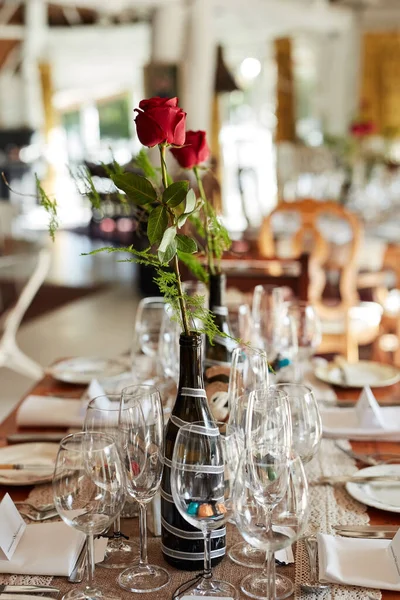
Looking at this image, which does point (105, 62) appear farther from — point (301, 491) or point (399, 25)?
point (301, 491)

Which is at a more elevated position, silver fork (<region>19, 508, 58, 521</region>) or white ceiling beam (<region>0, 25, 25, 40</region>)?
white ceiling beam (<region>0, 25, 25, 40</region>)

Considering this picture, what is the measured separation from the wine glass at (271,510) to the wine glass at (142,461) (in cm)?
16

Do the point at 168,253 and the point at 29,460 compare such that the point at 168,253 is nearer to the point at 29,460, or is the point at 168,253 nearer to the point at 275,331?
the point at 29,460

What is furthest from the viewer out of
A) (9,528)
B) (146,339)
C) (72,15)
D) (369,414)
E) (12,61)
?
(12,61)

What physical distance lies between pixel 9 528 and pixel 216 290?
0.60m

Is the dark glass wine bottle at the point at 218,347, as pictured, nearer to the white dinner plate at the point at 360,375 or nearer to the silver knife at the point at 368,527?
the silver knife at the point at 368,527

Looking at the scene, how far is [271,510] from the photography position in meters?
0.95

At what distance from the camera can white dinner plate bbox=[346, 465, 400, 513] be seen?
1256 millimetres

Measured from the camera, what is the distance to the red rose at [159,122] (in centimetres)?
106

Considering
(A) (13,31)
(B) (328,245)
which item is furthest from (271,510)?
(A) (13,31)

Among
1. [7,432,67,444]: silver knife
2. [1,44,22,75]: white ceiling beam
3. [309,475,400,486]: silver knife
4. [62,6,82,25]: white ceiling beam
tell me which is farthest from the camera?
[1,44,22,75]: white ceiling beam

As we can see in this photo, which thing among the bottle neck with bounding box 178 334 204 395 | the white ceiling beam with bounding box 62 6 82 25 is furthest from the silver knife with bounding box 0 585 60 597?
the white ceiling beam with bounding box 62 6 82 25

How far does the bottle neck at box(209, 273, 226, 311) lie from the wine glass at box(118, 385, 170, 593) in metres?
0.44

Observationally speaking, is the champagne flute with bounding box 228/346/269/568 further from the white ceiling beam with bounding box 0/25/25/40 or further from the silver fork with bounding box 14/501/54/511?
the white ceiling beam with bounding box 0/25/25/40
